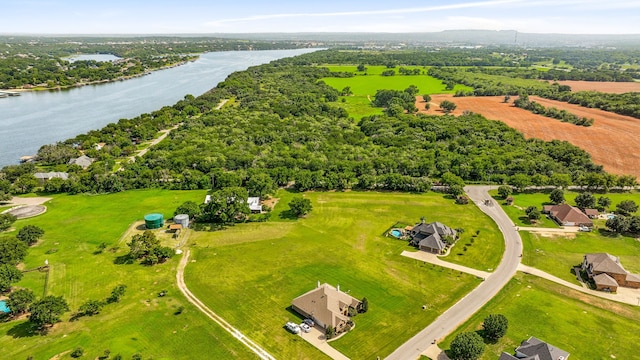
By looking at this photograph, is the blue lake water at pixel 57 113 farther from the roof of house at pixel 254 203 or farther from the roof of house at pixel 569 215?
the roof of house at pixel 569 215

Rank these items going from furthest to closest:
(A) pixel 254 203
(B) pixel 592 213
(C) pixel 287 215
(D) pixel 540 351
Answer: (A) pixel 254 203, (C) pixel 287 215, (B) pixel 592 213, (D) pixel 540 351

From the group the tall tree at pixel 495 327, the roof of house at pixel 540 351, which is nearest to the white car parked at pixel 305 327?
the tall tree at pixel 495 327

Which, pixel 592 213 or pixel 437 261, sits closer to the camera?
pixel 437 261

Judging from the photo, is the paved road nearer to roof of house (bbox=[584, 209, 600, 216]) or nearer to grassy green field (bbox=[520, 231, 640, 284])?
grassy green field (bbox=[520, 231, 640, 284])

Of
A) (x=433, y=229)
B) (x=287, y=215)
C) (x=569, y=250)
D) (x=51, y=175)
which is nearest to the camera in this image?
(x=569, y=250)

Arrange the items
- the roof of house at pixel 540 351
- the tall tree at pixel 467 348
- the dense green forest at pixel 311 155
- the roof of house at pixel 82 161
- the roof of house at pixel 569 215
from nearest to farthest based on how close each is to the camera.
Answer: the roof of house at pixel 540 351 → the tall tree at pixel 467 348 → the roof of house at pixel 569 215 → the dense green forest at pixel 311 155 → the roof of house at pixel 82 161

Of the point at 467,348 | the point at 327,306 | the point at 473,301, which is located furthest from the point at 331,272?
the point at 467,348

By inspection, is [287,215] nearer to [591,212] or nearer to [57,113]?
[591,212]
